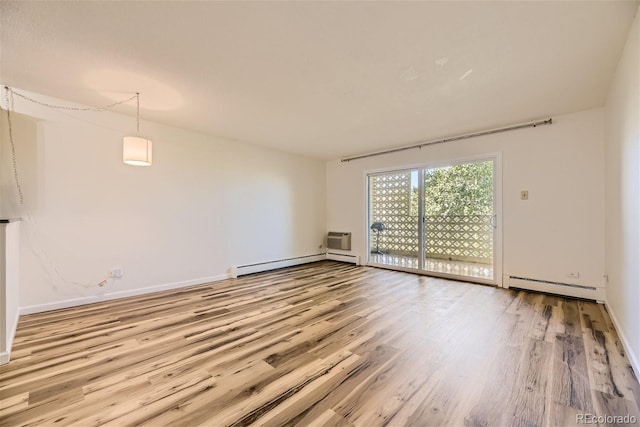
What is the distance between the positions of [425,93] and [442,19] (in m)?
1.12

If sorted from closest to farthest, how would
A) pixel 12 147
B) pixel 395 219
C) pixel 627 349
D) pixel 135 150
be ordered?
1. pixel 627 349
2. pixel 12 147
3. pixel 135 150
4. pixel 395 219

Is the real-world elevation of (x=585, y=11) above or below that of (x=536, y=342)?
above

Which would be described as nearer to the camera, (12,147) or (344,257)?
(12,147)

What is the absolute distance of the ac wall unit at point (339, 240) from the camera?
595cm

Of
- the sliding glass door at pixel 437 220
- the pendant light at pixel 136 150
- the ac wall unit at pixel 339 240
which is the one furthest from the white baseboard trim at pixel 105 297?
the sliding glass door at pixel 437 220

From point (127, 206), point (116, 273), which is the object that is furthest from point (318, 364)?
point (127, 206)

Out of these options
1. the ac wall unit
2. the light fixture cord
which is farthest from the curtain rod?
the light fixture cord

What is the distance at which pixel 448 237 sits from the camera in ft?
15.0

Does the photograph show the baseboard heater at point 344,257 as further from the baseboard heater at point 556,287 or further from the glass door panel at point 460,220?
the baseboard heater at point 556,287

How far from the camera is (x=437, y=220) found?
185 inches

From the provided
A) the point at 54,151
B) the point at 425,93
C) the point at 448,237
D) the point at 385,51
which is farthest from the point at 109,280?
the point at 448,237

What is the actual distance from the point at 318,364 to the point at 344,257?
165 inches

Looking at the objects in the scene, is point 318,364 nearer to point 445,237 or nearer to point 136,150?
point 136,150

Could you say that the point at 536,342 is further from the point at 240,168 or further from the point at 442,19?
the point at 240,168
